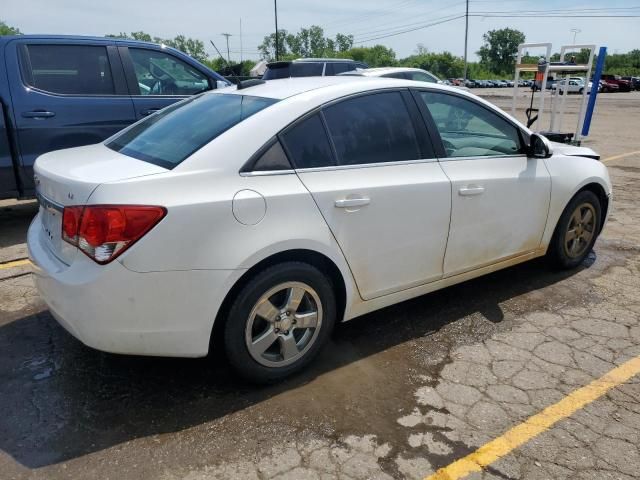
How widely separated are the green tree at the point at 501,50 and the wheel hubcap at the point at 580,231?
4869 inches

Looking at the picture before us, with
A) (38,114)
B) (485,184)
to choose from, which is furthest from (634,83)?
(38,114)

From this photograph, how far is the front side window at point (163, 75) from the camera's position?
19.1 feet

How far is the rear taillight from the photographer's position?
2287 mm

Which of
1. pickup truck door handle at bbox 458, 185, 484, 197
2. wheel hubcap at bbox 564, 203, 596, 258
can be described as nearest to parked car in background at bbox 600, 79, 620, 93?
wheel hubcap at bbox 564, 203, 596, 258

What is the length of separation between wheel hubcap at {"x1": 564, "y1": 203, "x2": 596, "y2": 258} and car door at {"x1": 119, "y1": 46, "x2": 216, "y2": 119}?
172 inches

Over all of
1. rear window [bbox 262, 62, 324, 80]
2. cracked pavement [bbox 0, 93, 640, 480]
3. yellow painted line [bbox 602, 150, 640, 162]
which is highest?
rear window [bbox 262, 62, 324, 80]

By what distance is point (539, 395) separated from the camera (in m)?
2.78

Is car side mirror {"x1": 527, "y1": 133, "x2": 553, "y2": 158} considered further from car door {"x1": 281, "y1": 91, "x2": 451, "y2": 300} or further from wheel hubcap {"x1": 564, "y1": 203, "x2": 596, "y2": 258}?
car door {"x1": 281, "y1": 91, "x2": 451, "y2": 300}

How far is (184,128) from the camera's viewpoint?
2969 millimetres

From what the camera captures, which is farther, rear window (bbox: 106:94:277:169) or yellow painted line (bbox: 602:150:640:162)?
yellow painted line (bbox: 602:150:640:162)

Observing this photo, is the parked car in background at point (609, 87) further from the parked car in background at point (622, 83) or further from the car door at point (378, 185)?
the car door at point (378, 185)

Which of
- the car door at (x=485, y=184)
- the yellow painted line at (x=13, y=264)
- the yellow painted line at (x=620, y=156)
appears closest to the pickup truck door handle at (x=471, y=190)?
the car door at (x=485, y=184)

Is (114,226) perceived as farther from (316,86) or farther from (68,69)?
(68,69)

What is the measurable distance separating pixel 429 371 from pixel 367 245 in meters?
0.81
